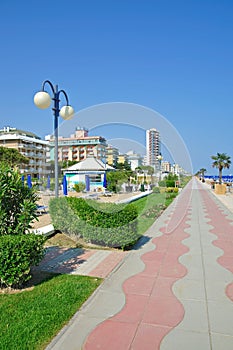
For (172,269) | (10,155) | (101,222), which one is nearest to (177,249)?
(172,269)

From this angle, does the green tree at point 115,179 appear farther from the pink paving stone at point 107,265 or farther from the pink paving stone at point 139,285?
the pink paving stone at point 139,285

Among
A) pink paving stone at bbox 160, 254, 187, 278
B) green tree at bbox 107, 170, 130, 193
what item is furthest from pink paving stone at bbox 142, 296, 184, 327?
green tree at bbox 107, 170, 130, 193

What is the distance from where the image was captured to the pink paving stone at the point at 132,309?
3.24m

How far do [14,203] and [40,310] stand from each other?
1.64 m

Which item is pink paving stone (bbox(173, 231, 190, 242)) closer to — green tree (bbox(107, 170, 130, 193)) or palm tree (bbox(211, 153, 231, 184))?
green tree (bbox(107, 170, 130, 193))

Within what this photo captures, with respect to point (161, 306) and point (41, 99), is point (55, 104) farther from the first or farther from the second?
point (161, 306)

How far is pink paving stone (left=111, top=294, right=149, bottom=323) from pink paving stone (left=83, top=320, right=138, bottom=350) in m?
0.10

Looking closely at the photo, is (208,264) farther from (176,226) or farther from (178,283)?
(176,226)

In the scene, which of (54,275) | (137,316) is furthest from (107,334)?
(54,275)

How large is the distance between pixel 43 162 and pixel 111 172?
42361 millimetres

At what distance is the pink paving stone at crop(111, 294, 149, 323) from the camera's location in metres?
3.24

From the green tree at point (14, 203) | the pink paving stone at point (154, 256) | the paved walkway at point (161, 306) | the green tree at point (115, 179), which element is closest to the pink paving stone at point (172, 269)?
the paved walkway at point (161, 306)

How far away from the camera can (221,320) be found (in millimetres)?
3215

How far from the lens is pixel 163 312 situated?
11.1 ft
